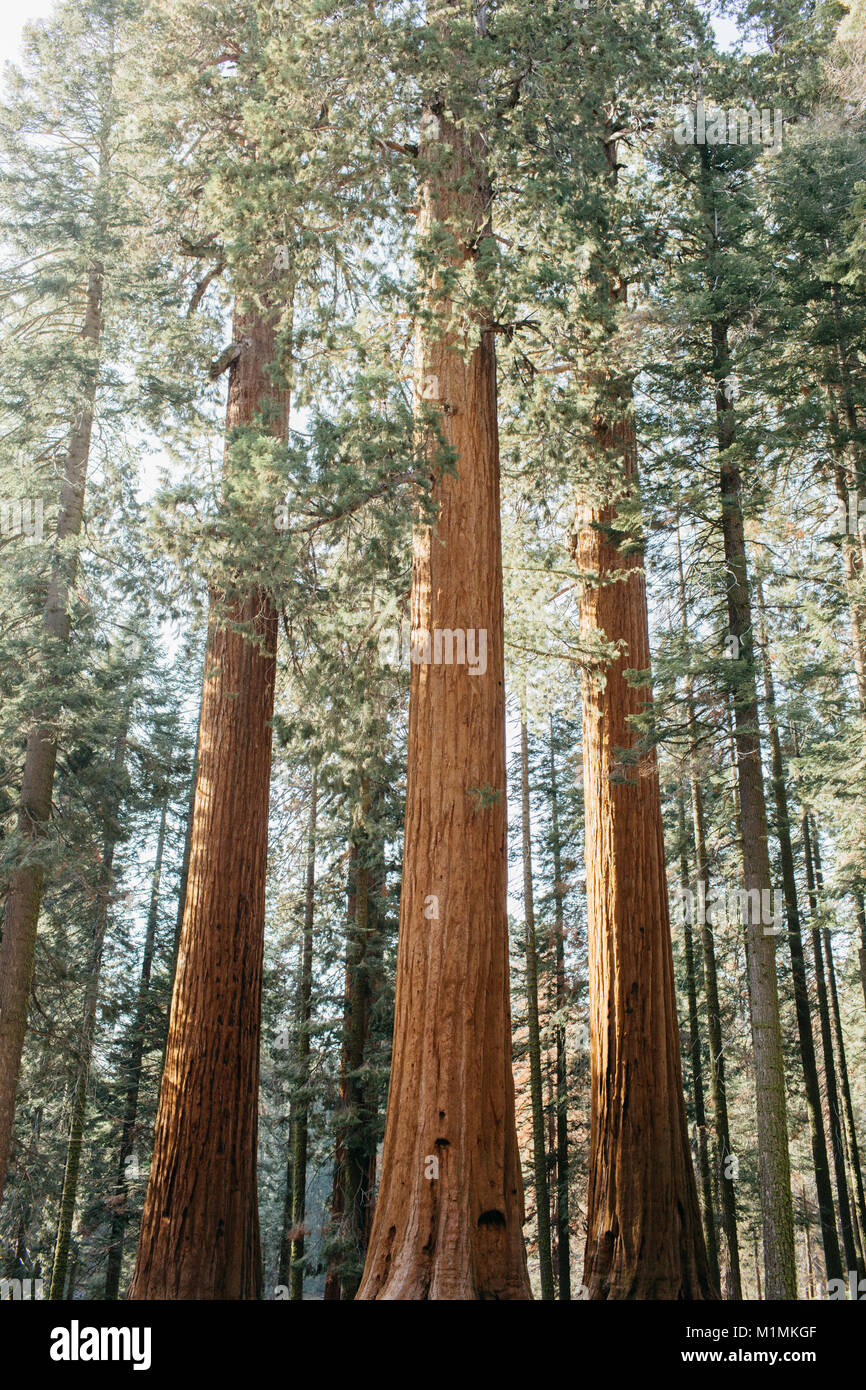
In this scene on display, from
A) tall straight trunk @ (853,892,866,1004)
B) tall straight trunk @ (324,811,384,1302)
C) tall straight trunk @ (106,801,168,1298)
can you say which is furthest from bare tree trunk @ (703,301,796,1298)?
tall straight trunk @ (106,801,168,1298)

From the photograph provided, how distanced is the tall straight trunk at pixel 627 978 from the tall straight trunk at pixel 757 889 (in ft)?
1.84

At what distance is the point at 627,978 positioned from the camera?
26.0 feet

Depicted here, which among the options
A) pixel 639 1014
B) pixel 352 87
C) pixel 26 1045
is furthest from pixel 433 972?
pixel 26 1045

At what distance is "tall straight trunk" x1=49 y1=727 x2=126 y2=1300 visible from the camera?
12.8m

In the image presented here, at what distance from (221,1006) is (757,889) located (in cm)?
439

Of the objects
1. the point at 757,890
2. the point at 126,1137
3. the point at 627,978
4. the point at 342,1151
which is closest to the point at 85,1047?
the point at 342,1151

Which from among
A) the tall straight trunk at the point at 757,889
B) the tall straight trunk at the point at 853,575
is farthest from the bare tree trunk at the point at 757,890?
the tall straight trunk at the point at 853,575

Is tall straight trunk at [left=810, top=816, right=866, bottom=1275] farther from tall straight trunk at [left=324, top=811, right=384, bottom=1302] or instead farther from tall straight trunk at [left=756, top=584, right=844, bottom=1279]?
tall straight trunk at [left=324, top=811, right=384, bottom=1302]

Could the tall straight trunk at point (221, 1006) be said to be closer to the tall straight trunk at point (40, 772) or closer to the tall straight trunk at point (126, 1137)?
the tall straight trunk at point (40, 772)

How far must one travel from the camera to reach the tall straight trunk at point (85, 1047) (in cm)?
1278

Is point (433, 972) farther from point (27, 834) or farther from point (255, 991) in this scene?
point (27, 834)

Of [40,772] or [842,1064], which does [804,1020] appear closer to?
[842,1064]

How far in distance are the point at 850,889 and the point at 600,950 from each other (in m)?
4.86
